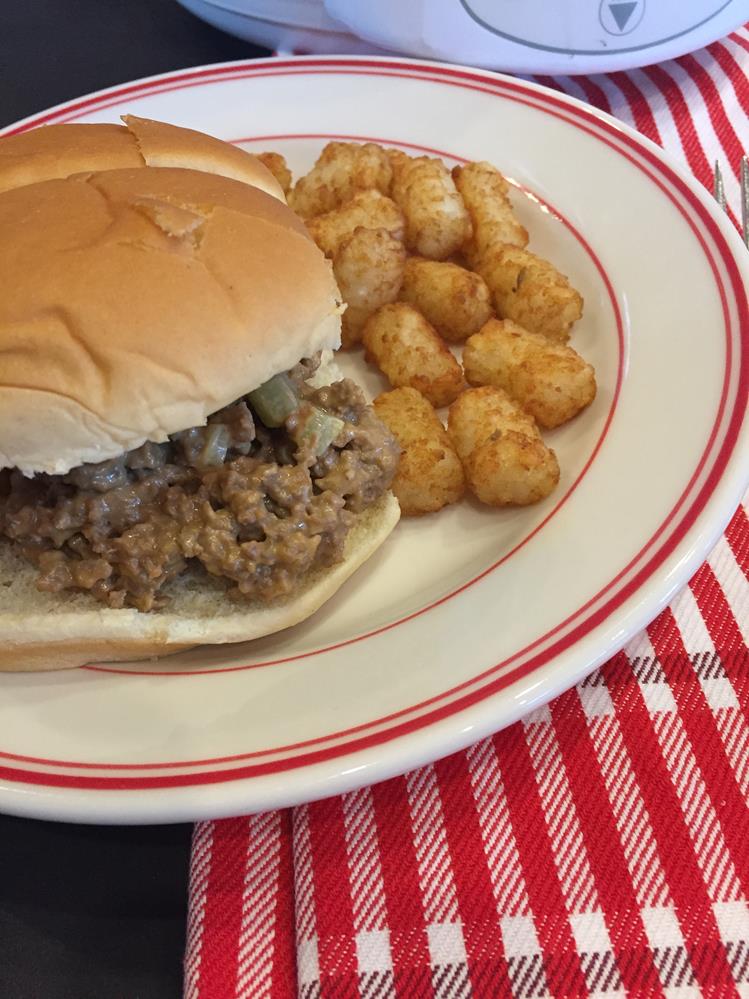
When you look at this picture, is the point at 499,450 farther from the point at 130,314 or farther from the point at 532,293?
the point at 130,314

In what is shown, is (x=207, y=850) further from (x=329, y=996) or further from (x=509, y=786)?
(x=509, y=786)

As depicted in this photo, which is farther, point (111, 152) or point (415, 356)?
point (415, 356)

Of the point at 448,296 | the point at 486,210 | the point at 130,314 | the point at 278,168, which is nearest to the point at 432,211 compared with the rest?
the point at 486,210

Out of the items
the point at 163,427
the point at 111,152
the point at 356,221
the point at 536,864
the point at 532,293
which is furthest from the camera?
the point at 356,221

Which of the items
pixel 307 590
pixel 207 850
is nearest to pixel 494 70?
pixel 307 590

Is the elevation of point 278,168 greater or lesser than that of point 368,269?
greater

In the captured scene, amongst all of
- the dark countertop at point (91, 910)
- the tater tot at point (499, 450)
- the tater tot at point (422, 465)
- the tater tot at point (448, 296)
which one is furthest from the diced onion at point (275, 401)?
A: the dark countertop at point (91, 910)

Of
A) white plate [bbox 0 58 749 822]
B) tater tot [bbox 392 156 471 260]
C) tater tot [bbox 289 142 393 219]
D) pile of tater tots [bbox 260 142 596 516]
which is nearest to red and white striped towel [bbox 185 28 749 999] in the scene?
white plate [bbox 0 58 749 822]
